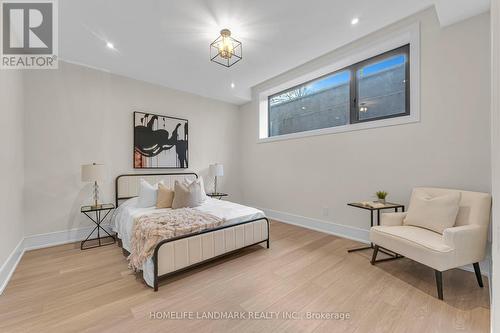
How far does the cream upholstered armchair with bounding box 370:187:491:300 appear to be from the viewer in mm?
1874

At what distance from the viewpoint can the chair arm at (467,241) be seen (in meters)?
1.88

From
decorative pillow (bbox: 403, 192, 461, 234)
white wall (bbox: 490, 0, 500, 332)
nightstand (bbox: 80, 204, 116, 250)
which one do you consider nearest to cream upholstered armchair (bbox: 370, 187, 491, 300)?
decorative pillow (bbox: 403, 192, 461, 234)

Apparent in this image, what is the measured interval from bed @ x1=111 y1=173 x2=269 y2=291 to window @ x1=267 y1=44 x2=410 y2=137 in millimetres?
2192

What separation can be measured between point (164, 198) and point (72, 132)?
177cm

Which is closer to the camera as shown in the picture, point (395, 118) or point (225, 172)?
point (395, 118)

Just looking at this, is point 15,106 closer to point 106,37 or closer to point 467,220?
point 106,37

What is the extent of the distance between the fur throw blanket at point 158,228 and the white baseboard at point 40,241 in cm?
121

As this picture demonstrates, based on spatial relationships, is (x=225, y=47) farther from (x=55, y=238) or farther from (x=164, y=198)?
(x=55, y=238)

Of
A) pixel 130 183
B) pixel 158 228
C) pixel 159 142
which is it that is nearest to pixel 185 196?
pixel 158 228

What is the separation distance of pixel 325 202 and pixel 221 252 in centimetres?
203

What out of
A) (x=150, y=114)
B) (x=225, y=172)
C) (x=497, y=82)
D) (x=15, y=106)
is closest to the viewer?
(x=497, y=82)

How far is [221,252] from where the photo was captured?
258 cm

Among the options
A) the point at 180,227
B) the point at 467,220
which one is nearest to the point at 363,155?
the point at 467,220

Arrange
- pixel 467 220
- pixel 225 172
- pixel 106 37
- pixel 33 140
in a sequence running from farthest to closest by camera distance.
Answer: pixel 225 172 < pixel 33 140 < pixel 106 37 < pixel 467 220
